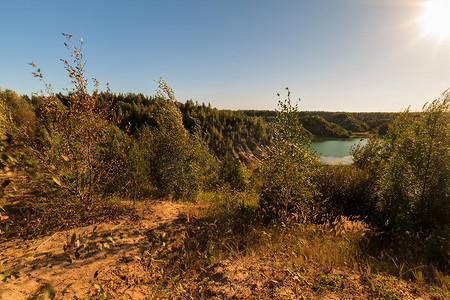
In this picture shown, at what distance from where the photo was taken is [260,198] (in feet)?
26.8

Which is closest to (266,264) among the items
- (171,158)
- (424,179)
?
(171,158)

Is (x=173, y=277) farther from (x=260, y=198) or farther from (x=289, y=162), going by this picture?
(x=289, y=162)

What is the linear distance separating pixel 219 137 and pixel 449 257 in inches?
1351

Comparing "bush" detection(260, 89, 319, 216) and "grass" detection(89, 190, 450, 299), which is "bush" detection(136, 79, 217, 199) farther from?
"bush" detection(260, 89, 319, 216)

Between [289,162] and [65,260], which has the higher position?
[289,162]

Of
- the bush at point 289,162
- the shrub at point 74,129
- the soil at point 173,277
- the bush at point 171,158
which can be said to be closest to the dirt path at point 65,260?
the soil at point 173,277

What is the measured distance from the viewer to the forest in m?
5.26

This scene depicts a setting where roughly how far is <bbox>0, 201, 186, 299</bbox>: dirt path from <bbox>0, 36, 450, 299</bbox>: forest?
0.43 m

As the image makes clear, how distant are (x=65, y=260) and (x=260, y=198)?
22.0 ft

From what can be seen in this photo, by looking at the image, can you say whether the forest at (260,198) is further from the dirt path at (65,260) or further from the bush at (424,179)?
the dirt path at (65,260)

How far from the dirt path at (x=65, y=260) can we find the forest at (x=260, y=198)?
1.41 feet

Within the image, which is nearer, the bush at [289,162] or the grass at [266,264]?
the grass at [266,264]

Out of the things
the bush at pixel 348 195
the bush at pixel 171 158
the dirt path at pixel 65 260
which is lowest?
the bush at pixel 348 195

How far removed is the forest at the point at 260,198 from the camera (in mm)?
5255
